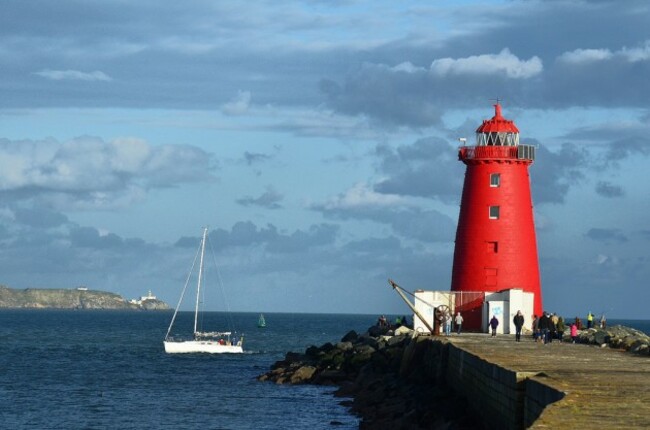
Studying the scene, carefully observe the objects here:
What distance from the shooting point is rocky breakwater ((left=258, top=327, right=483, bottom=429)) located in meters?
27.5

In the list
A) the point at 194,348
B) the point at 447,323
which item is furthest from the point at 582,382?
the point at 194,348

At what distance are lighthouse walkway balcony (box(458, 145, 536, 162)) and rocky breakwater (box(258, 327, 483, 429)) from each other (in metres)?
7.31

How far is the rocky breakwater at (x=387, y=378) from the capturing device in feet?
90.1

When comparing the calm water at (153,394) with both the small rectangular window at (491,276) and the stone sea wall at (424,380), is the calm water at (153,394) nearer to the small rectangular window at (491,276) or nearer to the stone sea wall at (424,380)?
the stone sea wall at (424,380)

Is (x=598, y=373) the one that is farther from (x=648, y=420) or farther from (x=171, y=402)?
(x=171, y=402)

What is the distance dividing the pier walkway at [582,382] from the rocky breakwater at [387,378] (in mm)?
1279

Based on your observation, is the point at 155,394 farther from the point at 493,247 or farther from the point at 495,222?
Result: the point at 495,222

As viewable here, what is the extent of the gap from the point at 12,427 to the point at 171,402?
7.74 m

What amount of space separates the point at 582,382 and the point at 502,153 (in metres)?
26.4

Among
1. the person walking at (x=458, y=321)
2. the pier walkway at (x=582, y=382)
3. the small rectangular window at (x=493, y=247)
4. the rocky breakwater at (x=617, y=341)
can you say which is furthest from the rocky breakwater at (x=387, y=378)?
the rocky breakwater at (x=617, y=341)

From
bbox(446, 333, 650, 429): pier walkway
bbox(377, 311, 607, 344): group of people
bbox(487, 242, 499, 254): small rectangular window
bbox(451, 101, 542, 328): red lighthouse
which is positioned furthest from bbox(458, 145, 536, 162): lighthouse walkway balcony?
bbox(446, 333, 650, 429): pier walkway

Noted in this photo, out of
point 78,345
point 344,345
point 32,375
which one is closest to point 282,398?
point 344,345

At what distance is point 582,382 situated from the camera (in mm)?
19906

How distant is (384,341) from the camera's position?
45.1 metres
